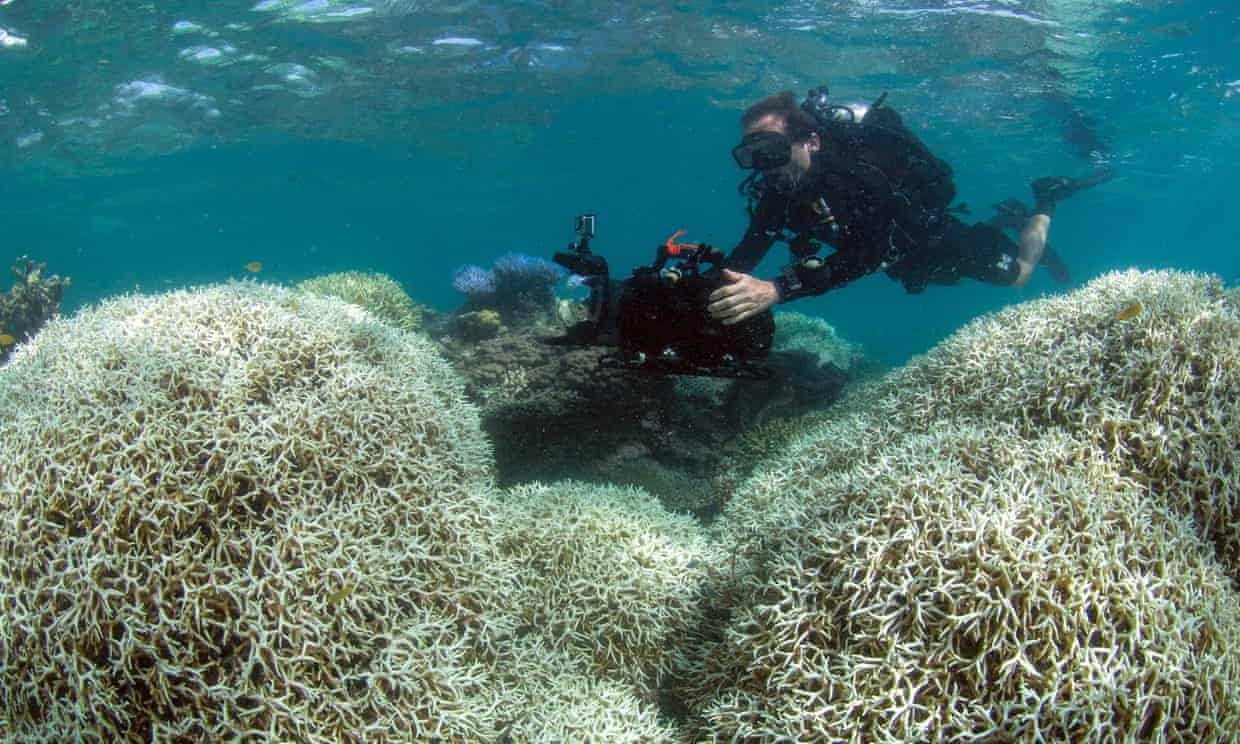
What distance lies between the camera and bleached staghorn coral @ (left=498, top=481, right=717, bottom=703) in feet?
11.9

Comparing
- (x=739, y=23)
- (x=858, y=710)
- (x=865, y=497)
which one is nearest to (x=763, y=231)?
(x=865, y=497)

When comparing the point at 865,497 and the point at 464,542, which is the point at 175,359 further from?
the point at 865,497

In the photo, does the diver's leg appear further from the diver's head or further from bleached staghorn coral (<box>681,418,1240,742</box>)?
bleached staghorn coral (<box>681,418,1240,742</box>)

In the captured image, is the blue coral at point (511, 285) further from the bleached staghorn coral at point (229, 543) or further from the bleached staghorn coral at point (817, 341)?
the bleached staghorn coral at point (229, 543)

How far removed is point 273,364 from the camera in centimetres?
359

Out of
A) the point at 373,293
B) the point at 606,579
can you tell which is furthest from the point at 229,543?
the point at 373,293

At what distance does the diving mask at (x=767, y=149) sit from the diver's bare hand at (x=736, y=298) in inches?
81.2

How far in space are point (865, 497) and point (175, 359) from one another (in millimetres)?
3899

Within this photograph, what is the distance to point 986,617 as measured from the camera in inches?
95.7

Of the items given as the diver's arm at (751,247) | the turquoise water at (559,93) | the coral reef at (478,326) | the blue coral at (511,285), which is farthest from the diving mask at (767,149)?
the blue coral at (511,285)

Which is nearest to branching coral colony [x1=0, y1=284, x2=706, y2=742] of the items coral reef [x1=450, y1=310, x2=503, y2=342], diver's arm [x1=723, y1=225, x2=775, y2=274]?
diver's arm [x1=723, y1=225, x2=775, y2=274]

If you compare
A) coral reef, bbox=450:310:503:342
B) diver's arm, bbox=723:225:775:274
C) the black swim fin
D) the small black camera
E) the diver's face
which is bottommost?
coral reef, bbox=450:310:503:342

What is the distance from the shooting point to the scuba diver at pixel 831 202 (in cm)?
511

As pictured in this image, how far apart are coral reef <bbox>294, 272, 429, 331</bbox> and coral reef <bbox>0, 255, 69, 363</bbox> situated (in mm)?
4457
